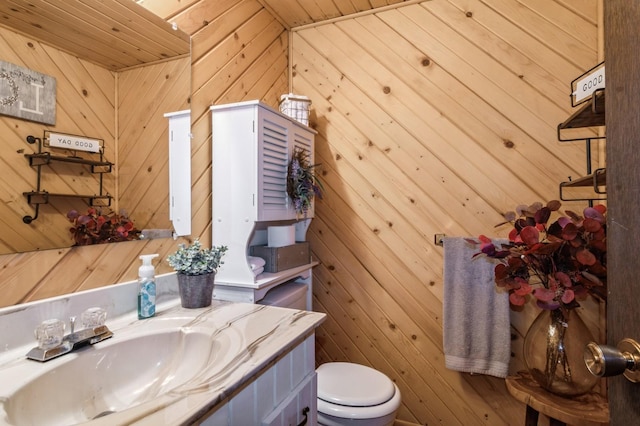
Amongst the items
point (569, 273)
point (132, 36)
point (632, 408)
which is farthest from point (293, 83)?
point (632, 408)

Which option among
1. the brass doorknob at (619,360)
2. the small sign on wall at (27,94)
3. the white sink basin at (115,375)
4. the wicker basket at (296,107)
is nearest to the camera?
the brass doorknob at (619,360)

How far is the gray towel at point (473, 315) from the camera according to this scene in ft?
4.96

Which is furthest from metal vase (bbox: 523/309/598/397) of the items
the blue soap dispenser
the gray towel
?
the blue soap dispenser

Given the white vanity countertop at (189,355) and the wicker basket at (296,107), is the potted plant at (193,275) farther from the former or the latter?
the wicker basket at (296,107)

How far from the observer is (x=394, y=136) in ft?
5.90

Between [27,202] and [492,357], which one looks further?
[492,357]

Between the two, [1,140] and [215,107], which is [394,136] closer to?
[215,107]

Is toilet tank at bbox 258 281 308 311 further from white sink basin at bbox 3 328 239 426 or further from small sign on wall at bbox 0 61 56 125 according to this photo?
small sign on wall at bbox 0 61 56 125

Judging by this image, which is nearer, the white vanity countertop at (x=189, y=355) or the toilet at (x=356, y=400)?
the white vanity countertop at (x=189, y=355)

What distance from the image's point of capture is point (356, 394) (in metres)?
1.30

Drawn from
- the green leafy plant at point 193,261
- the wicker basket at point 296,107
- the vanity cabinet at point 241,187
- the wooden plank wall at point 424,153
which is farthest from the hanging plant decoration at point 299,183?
the green leafy plant at point 193,261

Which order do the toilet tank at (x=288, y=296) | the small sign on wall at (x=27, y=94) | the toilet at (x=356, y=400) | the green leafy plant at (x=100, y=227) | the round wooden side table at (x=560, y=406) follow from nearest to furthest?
the small sign on wall at (x=27, y=94) → the green leafy plant at (x=100, y=227) → the round wooden side table at (x=560, y=406) → the toilet at (x=356, y=400) → the toilet tank at (x=288, y=296)

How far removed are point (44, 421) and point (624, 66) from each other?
124cm

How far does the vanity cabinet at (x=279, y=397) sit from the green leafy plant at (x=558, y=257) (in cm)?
80
